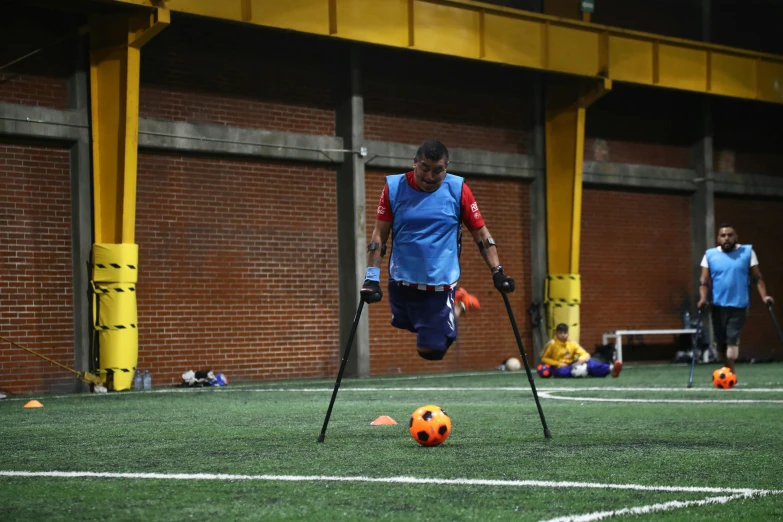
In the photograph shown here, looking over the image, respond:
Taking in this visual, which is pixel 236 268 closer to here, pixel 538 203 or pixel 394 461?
pixel 538 203

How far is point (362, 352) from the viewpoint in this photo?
22.2 m

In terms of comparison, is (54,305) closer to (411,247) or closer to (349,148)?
(349,148)

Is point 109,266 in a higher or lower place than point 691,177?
lower

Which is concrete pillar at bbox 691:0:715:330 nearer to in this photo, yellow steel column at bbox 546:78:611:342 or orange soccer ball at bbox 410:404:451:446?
yellow steel column at bbox 546:78:611:342

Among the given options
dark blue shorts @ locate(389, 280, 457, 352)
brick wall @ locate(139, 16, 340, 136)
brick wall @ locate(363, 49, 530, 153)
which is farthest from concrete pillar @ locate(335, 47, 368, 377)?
dark blue shorts @ locate(389, 280, 457, 352)

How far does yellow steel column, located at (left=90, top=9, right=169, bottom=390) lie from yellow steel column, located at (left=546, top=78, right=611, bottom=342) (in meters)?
10.5

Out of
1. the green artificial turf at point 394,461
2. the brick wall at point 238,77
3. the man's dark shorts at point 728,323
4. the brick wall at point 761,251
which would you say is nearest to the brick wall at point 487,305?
the brick wall at point 238,77

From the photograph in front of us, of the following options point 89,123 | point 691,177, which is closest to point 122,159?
point 89,123

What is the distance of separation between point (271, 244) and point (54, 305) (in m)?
4.58

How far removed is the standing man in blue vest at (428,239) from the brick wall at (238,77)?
451 inches

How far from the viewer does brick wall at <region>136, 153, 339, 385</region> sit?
65.5ft

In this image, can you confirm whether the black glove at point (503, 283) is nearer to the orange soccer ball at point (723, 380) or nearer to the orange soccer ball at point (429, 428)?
the orange soccer ball at point (429, 428)

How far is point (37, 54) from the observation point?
1823cm

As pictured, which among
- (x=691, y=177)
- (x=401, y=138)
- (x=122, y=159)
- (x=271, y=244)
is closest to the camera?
(x=122, y=159)
